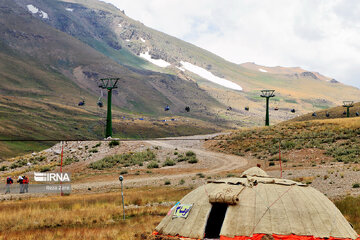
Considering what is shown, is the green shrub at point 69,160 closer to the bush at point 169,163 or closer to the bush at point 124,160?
the bush at point 124,160

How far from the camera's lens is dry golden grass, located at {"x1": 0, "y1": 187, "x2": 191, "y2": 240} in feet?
73.3

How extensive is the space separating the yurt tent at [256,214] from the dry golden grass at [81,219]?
3976 millimetres

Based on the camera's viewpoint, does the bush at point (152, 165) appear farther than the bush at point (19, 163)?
No

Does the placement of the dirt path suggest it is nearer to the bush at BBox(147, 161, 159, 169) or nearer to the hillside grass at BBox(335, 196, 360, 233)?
the bush at BBox(147, 161, 159, 169)

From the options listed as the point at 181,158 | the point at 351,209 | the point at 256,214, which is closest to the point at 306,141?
the point at 181,158

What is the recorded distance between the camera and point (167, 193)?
136 feet

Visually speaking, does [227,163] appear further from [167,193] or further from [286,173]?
[167,193]

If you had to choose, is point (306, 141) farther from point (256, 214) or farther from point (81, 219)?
point (256, 214)

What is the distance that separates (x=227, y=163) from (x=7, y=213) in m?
44.5

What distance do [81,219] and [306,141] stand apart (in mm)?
55623

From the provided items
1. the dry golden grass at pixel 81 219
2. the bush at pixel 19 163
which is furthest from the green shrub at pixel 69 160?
the dry golden grass at pixel 81 219

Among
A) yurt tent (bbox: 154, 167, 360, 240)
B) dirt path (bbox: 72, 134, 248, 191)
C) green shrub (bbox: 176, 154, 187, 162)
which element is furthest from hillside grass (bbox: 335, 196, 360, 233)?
green shrub (bbox: 176, 154, 187, 162)

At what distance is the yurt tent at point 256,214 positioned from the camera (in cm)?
1689

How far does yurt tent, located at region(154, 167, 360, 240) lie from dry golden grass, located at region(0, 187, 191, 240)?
3976 millimetres
